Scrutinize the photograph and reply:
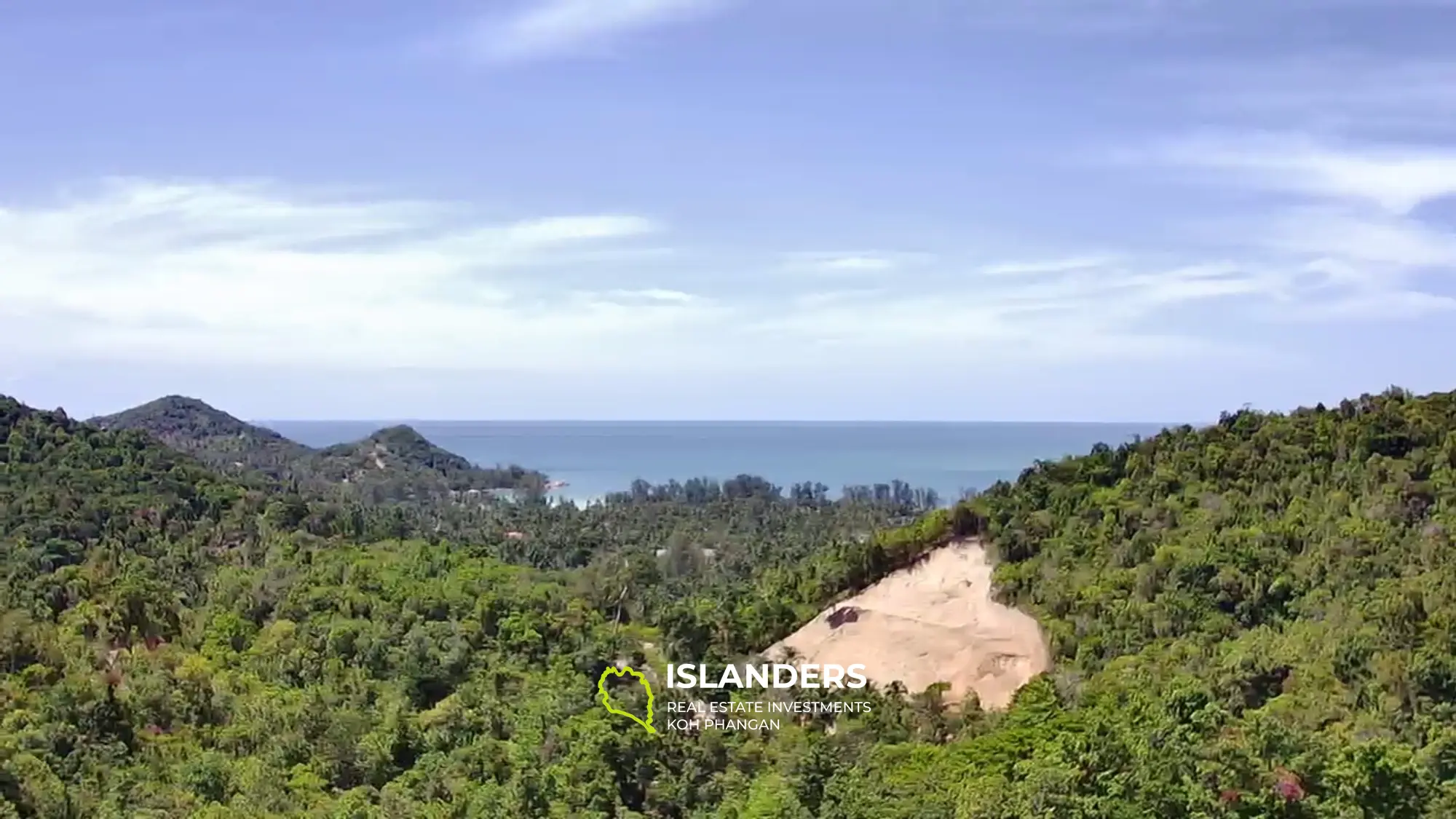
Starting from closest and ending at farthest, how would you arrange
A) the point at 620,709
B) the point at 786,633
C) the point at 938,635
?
the point at 620,709 → the point at 938,635 → the point at 786,633

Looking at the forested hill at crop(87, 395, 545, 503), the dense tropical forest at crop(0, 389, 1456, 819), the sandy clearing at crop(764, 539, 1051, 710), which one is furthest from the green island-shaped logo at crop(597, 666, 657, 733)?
the forested hill at crop(87, 395, 545, 503)

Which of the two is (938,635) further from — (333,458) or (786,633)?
(333,458)

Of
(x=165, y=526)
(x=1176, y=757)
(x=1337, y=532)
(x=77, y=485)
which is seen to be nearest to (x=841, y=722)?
(x=1176, y=757)

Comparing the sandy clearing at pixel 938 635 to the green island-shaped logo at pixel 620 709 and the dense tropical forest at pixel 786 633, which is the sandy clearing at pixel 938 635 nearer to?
the dense tropical forest at pixel 786 633

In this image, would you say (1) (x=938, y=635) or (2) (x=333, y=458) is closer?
(1) (x=938, y=635)

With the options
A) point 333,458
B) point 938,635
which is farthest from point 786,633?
point 333,458

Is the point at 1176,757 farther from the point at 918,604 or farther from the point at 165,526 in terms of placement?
the point at 165,526

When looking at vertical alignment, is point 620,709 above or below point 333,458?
below
